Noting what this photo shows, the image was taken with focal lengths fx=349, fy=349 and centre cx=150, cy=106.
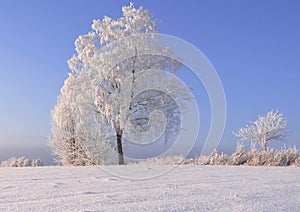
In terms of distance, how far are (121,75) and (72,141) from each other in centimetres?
309

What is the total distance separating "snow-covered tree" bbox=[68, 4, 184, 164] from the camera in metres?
13.0

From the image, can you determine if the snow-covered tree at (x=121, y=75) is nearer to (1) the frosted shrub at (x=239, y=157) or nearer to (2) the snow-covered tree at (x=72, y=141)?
(2) the snow-covered tree at (x=72, y=141)

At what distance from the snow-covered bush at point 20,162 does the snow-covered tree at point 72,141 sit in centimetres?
97

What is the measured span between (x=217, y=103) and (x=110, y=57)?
680cm

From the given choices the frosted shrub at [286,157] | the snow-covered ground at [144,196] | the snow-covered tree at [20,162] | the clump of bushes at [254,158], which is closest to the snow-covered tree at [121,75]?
the snow-covered tree at [20,162]

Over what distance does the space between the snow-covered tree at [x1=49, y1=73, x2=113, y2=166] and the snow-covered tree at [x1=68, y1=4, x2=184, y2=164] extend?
40cm

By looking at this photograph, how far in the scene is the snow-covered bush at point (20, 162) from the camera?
1228cm

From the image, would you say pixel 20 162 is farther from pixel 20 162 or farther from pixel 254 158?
pixel 254 158

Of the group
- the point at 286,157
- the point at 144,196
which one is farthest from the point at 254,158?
the point at 144,196

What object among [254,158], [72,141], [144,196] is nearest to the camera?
Result: [144,196]

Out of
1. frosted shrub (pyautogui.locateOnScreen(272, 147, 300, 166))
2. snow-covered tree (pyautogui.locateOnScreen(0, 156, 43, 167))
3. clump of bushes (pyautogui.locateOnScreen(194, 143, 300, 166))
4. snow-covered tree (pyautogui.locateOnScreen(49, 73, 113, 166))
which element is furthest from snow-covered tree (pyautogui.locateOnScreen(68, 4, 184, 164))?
frosted shrub (pyautogui.locateOnScreen(272, 147, 300, 166))

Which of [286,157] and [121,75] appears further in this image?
[121,75]

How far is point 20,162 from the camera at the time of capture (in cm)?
1243

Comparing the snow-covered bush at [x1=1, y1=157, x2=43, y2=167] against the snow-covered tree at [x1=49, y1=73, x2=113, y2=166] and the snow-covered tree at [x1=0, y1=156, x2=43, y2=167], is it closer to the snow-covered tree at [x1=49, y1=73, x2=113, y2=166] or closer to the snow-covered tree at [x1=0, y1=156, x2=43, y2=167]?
the snow-covered tree at [x1=0, y1=156, x2=43, y2=167]
